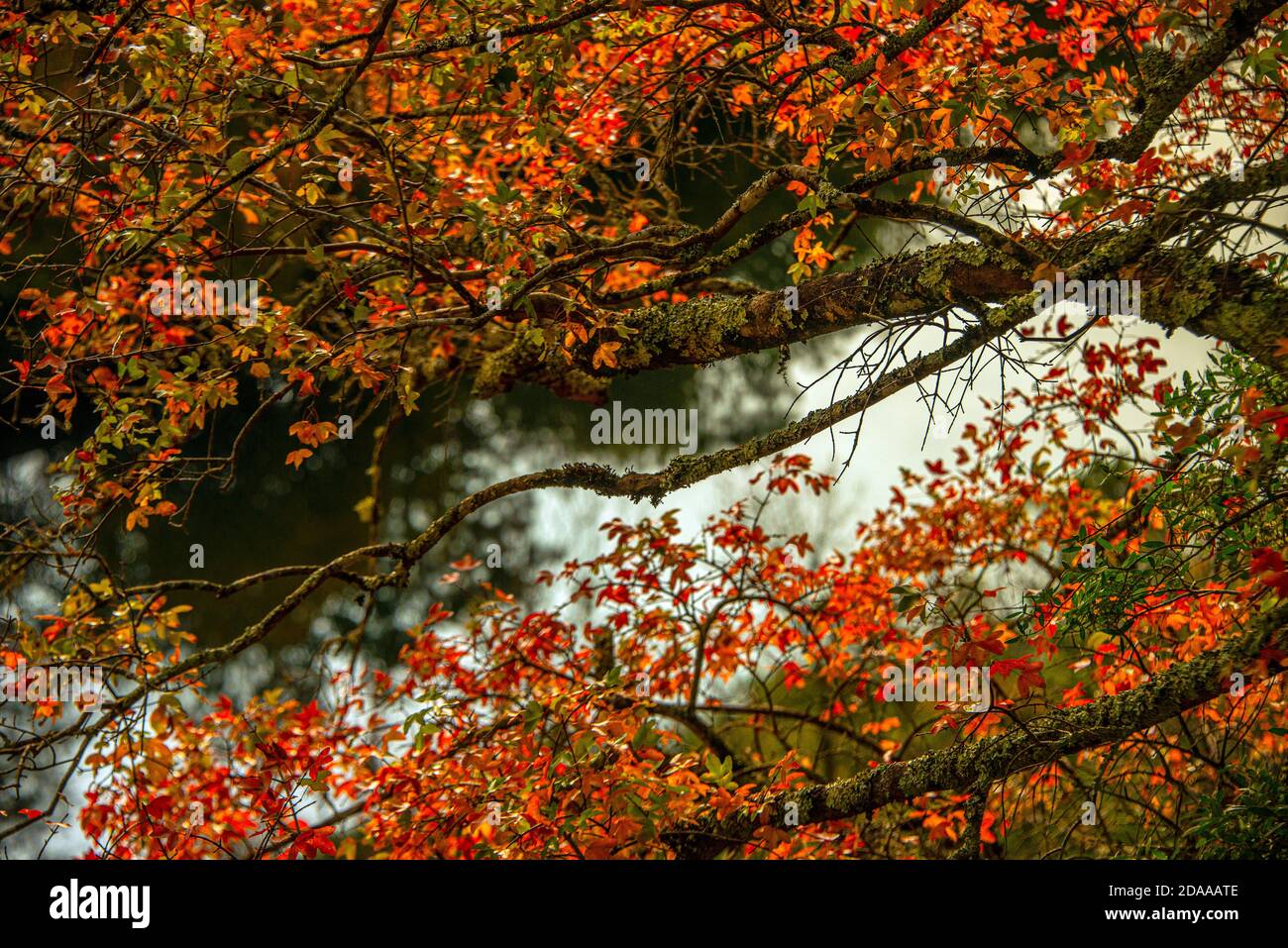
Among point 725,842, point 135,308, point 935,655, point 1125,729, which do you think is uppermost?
point 135,308

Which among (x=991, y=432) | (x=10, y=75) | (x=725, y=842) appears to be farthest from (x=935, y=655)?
(x=991, y=432)

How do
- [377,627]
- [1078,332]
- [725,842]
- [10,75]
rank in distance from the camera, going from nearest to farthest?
1. [1078,332]
2. [10,75]
3. [725,842]
4. [377,627]

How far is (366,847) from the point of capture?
25.9 feet

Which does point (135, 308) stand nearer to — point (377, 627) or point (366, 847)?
point (377, 627)

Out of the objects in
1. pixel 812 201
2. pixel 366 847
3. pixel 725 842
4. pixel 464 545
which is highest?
pixel 812 201

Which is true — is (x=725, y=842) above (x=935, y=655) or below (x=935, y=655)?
below

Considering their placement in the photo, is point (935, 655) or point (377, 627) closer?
point (935, 655)

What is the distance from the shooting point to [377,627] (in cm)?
846
